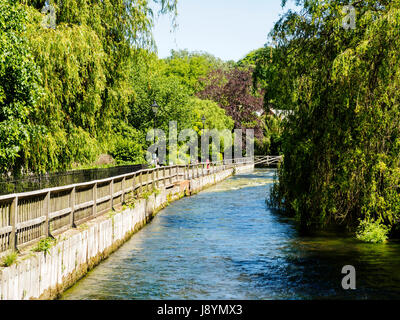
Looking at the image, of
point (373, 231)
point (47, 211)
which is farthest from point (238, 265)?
point (47, 211)

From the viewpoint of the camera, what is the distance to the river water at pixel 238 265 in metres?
13.1

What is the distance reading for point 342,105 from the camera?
18141 mm

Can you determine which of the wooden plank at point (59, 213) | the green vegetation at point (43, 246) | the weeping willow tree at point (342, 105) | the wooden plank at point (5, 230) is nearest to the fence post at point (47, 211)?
the wooden plank at point (59, 213)

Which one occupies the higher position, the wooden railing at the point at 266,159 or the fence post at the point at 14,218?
the fence post at the point at 14,218

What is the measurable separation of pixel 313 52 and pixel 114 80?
7155mm

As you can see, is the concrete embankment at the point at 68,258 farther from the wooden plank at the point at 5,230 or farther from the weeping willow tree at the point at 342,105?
the weeping willow tree at the point at 342,105

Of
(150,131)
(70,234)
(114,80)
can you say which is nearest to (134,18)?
(114,80)

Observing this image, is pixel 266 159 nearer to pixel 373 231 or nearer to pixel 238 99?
pixel 238 99

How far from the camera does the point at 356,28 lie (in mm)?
17984

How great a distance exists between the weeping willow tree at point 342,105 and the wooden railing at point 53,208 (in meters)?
6.32

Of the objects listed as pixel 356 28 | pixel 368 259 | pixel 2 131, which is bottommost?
pixel 368 259

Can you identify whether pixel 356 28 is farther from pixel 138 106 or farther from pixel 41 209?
pixel 138 106

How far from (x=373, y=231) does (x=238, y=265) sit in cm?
475
